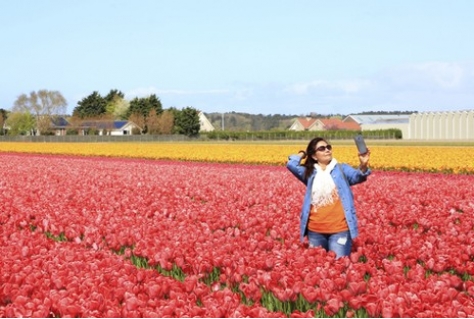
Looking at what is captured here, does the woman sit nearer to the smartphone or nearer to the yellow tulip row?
the smartphone

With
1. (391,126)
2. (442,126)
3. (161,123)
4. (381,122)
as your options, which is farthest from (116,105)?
(442,126)

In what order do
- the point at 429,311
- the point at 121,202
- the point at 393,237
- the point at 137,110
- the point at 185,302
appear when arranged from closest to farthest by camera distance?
1. the point at 429,311
2. the point at 185,302
3. the point at 393,237
4. the point at 121,202
5. the point at 137,110

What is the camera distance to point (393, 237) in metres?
8.42

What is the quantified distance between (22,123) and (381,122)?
238 feet

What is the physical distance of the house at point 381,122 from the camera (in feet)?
438

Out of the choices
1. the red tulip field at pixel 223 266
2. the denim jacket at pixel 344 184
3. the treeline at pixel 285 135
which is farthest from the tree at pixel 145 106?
the denim jacket at pixel 344 184

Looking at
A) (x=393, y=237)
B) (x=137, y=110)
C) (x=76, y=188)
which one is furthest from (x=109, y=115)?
(x=393, y=237)

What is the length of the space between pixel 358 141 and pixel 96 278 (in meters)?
2.69

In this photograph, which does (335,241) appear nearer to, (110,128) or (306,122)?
(110,128)

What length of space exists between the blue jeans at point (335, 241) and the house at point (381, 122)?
367ft

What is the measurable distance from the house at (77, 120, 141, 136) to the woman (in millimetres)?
132292

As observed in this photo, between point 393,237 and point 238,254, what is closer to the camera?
point 238,254

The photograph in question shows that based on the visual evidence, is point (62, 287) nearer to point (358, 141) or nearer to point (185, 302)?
point (185, 302)

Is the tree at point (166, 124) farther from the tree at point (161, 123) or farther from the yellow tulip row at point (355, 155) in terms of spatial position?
the yellow tulip row at point (355, 155)
